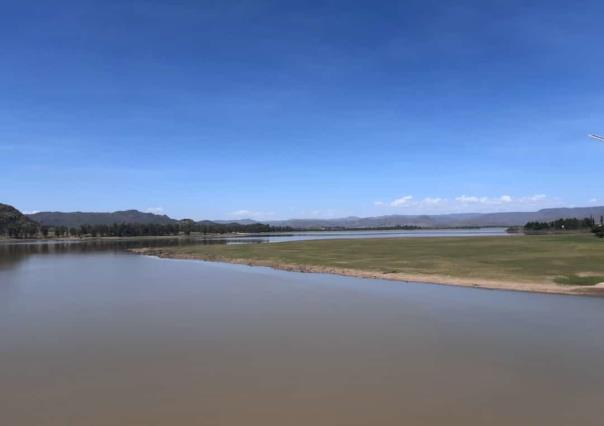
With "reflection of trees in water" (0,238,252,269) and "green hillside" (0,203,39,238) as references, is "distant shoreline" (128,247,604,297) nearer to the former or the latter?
"reflection of trees in water" (0,238,252,269)

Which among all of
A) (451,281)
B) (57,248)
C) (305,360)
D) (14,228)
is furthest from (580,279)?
(14,228)

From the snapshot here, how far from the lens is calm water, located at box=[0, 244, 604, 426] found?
28.3 ft

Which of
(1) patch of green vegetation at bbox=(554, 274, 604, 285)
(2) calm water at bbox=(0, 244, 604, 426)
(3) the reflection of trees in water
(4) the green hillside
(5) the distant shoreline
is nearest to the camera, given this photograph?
(2) calm water at bbox=(0, 244, 604, 426)

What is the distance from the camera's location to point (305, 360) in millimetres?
11945

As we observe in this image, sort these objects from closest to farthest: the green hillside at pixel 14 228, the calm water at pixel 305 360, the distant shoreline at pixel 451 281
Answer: the calm water at pixel 305 360
the distant shoreline at pixel 451 281
the green hillside at pixel 14 228

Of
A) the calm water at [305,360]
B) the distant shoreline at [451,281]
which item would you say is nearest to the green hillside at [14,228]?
the distant shoreline at [451,281]

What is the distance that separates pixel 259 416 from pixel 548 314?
13015mm

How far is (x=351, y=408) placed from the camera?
875 cm

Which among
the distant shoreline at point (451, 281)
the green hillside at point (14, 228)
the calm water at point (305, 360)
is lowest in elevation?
the calm water at point (305, 360)

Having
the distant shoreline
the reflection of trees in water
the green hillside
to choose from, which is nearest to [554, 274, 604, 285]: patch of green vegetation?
the distant shoreline

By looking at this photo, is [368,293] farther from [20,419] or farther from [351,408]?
[20,419]

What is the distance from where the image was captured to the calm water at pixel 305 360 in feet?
28.3

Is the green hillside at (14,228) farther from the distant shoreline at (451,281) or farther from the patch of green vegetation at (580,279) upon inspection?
the patch of green vegetation at (580,279)

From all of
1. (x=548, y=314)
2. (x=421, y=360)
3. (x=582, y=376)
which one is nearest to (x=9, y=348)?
(x=421, y=360)
